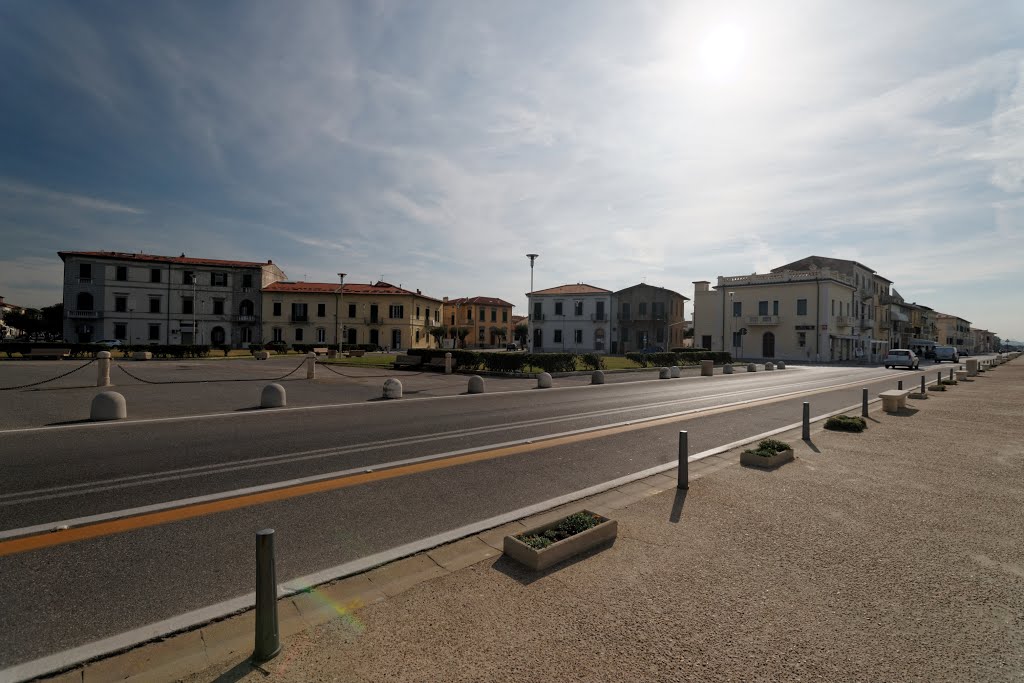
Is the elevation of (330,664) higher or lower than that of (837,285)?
lower

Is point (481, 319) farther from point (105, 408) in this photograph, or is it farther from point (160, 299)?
point (105, 408)

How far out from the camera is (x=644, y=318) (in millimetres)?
54438

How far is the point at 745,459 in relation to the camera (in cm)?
711

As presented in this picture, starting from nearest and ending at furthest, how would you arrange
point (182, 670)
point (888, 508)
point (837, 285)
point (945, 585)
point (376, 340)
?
point (182, 670)
point (945, 585)
point (888, 508)
point (837, 285)
point (376, 340)

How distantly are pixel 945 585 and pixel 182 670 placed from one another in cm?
538

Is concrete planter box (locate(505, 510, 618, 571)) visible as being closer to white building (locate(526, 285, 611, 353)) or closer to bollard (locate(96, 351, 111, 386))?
bollard (locate(96, 351, 111, 386))

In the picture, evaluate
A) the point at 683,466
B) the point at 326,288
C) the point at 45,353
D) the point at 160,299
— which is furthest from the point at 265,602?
the point at 160,299

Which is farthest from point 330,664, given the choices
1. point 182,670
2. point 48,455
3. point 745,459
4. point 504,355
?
point 504,355

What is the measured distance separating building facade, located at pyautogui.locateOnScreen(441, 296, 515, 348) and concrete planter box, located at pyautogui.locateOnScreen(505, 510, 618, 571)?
7026 centimetres

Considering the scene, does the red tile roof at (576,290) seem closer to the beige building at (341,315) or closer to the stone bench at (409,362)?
the beige building at (341,315)

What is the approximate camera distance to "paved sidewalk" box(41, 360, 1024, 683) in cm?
260

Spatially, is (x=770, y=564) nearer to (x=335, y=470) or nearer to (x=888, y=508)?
(x=888, y=508)

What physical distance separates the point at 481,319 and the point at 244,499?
72.7 meters

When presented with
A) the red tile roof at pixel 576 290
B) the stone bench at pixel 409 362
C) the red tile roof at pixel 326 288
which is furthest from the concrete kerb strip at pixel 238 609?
the red tile roof at pixel 326 288
